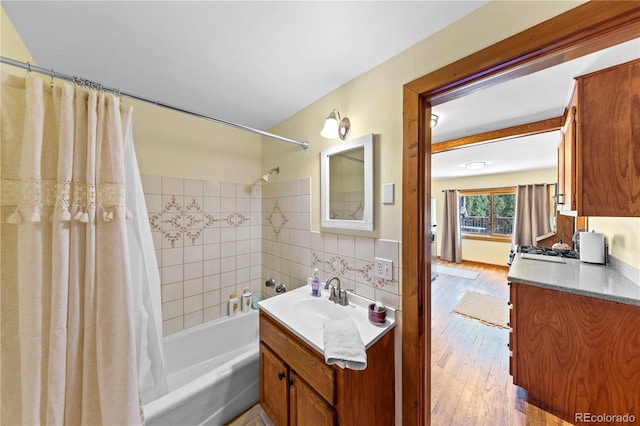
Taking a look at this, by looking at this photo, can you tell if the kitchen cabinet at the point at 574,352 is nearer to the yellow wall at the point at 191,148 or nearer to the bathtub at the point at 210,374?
the bathtub at the point at 210,374

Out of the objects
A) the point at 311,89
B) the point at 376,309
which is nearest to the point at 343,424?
the point at 376,309

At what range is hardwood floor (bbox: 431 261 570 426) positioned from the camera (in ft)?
4.76

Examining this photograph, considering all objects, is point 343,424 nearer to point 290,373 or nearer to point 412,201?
point 290,373

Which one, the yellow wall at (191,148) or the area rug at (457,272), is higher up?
the yellow wall at (191,148)

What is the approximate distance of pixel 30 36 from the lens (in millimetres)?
1016

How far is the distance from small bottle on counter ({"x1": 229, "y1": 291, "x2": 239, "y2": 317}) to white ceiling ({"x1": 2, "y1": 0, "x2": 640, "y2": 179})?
5.59 ft

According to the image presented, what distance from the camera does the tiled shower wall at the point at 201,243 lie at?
1.74 m

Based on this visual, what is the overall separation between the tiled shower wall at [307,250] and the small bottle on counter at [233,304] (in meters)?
0.34

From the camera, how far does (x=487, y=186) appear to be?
506cm

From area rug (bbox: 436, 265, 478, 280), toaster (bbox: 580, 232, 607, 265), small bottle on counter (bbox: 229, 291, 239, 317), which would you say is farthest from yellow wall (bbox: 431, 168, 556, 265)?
small bottle on counter (bbox: 229, 291, 239, 317)

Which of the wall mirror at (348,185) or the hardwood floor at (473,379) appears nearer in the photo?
the wall mirror at (348,185)

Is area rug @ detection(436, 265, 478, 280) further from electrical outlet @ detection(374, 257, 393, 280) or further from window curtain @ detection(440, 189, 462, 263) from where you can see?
electrical outlet @ detection(374, 257, 393, 280)

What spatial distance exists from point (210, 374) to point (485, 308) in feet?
11.2

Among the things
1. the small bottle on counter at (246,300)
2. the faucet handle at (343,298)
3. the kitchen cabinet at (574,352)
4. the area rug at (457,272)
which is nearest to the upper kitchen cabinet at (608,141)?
the kitchen cabinet at (574,352)
